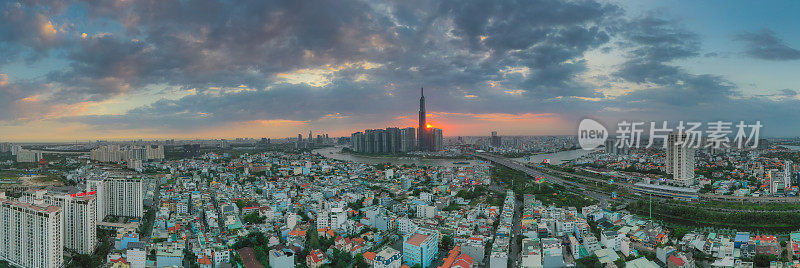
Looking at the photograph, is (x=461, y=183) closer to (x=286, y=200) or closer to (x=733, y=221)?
(x=286, y=200)

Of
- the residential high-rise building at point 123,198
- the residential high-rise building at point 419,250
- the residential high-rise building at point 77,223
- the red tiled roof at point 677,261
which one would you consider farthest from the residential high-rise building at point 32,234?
the red tiled roof at point 677,261

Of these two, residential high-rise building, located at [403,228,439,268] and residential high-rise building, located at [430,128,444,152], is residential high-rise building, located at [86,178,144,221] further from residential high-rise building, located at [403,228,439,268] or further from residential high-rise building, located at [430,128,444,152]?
residential high-rise building, located at [430,128,444,152]

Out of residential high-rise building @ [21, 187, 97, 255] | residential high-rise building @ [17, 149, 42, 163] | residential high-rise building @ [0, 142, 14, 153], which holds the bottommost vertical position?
residential high-rise building @ [21, 187, 97, 255]

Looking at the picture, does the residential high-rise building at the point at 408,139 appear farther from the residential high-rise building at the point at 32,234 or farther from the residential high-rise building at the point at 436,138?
the residential high-rise building at the point at 32,234

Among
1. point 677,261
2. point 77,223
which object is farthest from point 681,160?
point 77,223

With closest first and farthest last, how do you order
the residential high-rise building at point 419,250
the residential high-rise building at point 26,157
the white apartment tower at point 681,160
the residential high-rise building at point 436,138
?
the residential high-rise building at point 419,250 < the white apartment tower at point 681,160 < the residential high-rise building at point 26,157 < the residential high-rise building at point 436,138

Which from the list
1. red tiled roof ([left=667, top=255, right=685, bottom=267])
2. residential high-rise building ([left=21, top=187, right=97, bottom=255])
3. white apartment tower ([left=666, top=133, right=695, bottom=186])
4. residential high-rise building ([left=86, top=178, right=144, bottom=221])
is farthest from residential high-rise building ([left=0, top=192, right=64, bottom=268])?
white apartment tower ([left=666, top=133, right=695, bottom=186])
